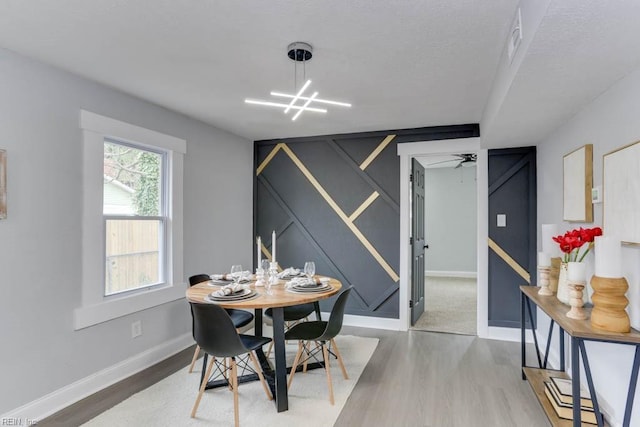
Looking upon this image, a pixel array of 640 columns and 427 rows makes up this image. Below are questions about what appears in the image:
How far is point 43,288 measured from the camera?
2.46 m

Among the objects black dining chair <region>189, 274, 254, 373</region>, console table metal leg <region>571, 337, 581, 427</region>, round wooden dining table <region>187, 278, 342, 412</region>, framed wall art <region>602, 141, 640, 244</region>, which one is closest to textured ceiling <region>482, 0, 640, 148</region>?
framed wall art <region>602, 141, 640, 244</region>

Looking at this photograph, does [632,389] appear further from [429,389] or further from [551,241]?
[429,389]

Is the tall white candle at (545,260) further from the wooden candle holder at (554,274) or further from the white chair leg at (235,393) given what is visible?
the white chair leg at (235,393)

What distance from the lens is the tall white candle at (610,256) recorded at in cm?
175

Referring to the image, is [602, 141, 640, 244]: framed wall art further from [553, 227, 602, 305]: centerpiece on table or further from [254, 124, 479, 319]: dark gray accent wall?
[254, 124, 479, 319]: dark gray accent wall

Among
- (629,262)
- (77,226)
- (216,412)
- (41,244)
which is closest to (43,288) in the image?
(41,244)

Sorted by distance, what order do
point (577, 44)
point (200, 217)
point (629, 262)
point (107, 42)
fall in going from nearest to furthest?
point (577, 44), point (629, 262), point (107, 42), point (200, 217)

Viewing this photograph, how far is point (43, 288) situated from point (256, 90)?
2.10 meters

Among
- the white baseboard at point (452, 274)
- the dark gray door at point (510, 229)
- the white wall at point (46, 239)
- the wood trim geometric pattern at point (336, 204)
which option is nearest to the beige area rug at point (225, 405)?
the white wall at point (46, 239)

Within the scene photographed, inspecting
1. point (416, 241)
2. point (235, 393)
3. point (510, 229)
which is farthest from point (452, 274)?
point (235, 393)

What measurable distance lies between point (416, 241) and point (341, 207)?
105 cm

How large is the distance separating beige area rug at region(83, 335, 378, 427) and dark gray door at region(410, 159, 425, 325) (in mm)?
1716

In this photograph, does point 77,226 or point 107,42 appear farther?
point 77,226

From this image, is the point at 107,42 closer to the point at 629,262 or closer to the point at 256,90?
the point at 256,90
